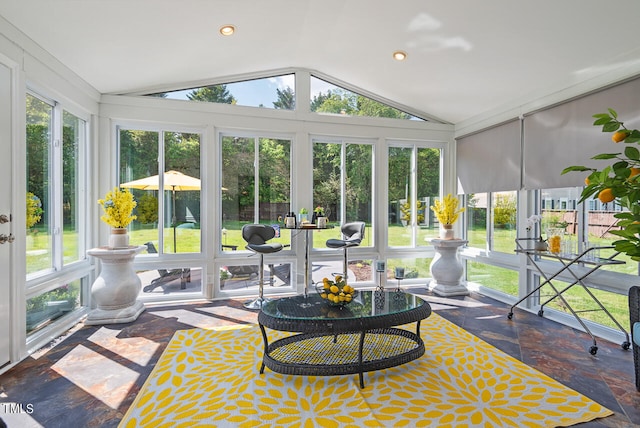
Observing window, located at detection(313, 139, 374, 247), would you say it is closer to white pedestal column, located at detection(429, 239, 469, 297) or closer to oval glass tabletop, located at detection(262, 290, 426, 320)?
white pedestal column, located at detection(429, 239, 469, 297)

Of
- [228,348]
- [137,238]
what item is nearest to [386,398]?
[228,348]

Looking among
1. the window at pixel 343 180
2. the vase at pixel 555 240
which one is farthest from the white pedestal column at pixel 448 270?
the vase at pixel 555 240

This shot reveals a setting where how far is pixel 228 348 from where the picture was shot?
3.30 metres

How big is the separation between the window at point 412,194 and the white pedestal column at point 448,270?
51cm

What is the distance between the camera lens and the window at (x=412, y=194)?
19.4ft

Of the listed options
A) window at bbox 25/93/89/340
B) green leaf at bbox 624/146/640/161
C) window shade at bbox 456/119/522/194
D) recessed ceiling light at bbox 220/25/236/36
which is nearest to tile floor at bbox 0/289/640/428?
window at bbox 25/93/89/340

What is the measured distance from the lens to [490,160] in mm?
5234

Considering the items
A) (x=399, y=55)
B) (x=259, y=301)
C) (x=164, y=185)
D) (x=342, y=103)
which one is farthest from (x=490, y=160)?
(x=164, y=185)

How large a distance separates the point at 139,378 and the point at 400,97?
4.93m

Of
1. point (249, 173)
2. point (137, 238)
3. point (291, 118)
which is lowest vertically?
point (137, 238)

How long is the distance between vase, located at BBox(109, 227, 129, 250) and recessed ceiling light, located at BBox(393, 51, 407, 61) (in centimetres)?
388

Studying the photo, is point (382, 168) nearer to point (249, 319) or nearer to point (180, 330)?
point (249, 319)

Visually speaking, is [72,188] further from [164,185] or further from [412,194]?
[412,194]

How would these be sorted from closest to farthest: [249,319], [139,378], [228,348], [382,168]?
[139,378] < [228,348] < [249,319] < [382,168]
